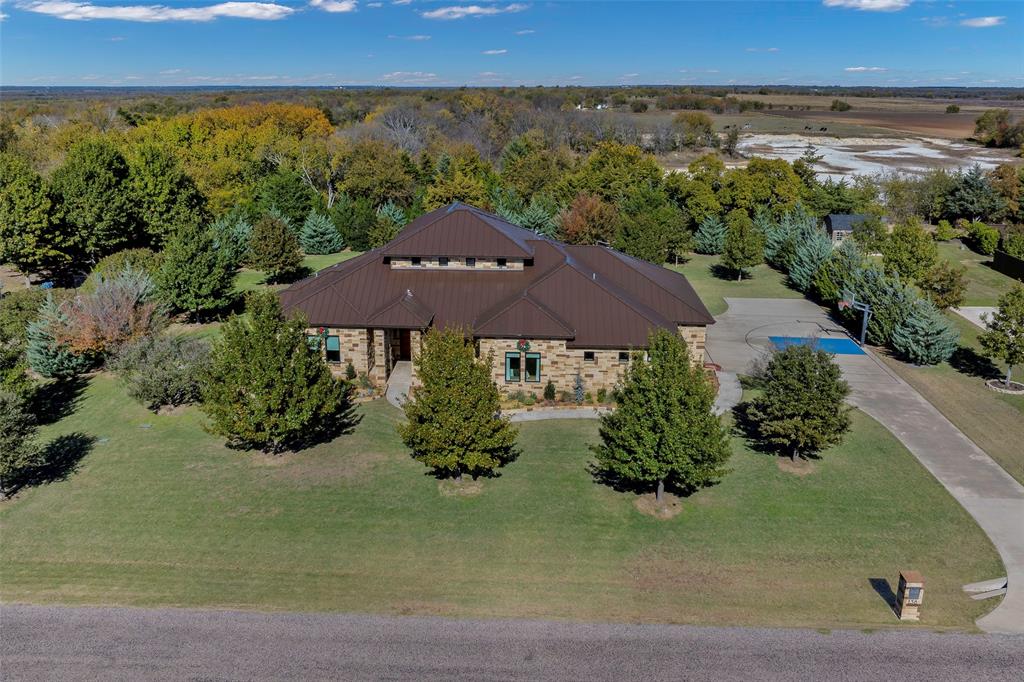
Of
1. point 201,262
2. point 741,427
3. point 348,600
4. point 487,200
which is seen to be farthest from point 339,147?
point 348,600

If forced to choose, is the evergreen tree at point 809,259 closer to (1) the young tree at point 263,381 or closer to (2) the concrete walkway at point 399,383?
(2) the concrete walkway at point 399,383

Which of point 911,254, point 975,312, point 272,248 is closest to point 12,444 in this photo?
point 272,248

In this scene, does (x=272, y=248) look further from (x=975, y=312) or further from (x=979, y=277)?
(x=979, y=277)

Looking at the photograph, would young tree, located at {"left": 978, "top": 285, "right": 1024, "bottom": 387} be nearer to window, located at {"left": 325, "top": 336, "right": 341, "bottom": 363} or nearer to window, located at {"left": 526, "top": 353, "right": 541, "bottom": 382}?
window, located at {"left": 526, "top": 353, "right": 541, "bottom": 382}

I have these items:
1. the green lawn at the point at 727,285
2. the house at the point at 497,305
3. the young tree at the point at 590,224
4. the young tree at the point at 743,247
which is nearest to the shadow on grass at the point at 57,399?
the house at the point at 497,305

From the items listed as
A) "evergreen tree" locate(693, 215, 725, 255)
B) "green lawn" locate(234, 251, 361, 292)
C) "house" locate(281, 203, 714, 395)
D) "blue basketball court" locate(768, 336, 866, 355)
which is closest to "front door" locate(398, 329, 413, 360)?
"house" locate(281, 203, 714, 395)
